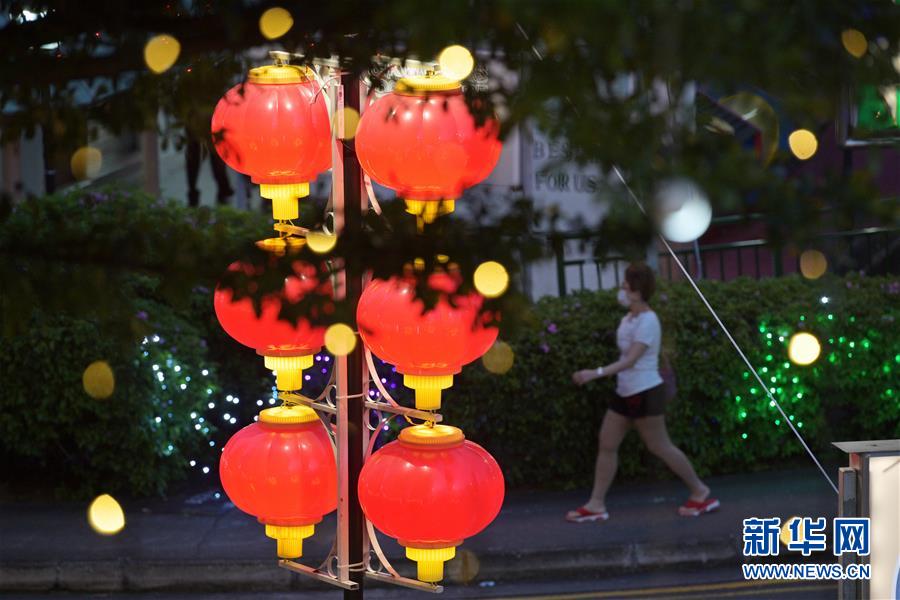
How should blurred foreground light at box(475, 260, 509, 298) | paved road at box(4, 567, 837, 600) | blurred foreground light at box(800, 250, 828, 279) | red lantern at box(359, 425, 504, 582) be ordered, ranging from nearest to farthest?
1. blurred foreground light at box(475, 260, 509, 298)
2. red lantern at box(359, 425, 504, 582)
3. paved road at box(4, 567, 837, 600)
4. blurred foreground light at box(800, 250, 828, 279)

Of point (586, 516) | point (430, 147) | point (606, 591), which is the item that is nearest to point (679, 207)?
point (430, 147)

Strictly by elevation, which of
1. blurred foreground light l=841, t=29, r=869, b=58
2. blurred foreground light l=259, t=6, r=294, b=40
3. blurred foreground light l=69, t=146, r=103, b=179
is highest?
blurred foreground light l=259, t=6, r=294, b=40

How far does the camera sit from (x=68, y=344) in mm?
8258

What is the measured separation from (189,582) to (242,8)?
576 centimetres

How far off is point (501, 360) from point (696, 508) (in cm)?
159

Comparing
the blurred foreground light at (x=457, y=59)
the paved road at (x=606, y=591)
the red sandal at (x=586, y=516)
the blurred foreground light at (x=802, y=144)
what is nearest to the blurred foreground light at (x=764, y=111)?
the blurred foreground light at (x=802, y=144)

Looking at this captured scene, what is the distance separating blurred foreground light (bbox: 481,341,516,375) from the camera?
28.3ft

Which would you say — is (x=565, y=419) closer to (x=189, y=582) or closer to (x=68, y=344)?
(x=189, y=582)

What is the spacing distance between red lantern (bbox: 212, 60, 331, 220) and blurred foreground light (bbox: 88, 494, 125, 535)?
456 cm

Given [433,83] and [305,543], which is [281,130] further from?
[305,543]

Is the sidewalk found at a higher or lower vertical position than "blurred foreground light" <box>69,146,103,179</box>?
lower

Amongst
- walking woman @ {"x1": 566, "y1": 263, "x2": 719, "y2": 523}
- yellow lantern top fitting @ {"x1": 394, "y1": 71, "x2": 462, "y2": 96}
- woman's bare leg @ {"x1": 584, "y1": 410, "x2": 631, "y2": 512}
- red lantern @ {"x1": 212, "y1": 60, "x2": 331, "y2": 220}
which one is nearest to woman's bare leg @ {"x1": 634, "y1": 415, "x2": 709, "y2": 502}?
walking woman @ {"x1": 566, "y1": 263, "x2": 719, "y2": 523}

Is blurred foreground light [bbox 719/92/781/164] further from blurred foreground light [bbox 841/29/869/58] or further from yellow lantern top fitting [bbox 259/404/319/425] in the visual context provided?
yellow lantern top fitting [bbox 259/404/319/425]

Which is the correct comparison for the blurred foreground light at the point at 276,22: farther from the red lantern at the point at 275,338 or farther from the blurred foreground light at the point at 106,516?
the blurred foreground light at the point at 106,516
